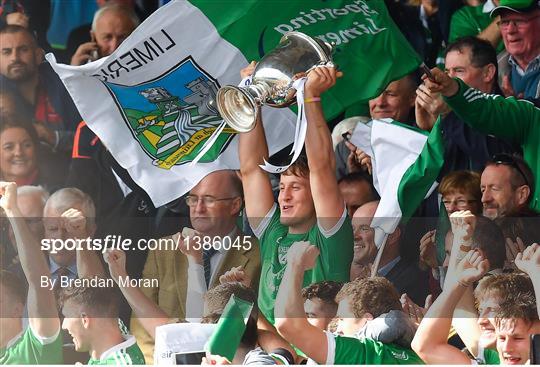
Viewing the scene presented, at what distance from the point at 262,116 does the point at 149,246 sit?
87 cm

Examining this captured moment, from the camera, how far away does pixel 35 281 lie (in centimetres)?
761

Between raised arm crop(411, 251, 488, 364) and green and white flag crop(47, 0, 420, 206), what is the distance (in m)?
0.99

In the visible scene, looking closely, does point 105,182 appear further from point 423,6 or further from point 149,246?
point 423,6

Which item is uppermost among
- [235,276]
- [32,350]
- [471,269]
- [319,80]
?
[319,80]

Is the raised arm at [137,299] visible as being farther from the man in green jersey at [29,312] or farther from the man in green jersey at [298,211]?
the man in green jersey at [298,211]

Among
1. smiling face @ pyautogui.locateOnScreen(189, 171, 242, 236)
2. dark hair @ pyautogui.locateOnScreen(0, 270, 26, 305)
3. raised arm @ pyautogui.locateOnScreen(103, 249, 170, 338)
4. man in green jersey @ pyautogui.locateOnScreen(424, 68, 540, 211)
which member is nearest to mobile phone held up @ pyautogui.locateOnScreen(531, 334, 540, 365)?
man in green jersey @ pyautogui.locateOnScreen(424, 68, 540, 211)

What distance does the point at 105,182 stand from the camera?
25.3 ft

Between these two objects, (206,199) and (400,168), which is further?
(206,199)

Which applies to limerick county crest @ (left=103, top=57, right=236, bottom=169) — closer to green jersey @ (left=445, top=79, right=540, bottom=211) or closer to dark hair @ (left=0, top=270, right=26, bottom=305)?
dark hair @ (left=0, top=270, right=26, bottom=305)

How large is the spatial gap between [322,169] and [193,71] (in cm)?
83

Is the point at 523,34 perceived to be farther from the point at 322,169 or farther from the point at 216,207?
the point at 216,207

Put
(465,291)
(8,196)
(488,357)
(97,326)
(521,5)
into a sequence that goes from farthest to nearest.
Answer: (8,196) < (97,326) < (521,5) < (465,291) < (488,357)

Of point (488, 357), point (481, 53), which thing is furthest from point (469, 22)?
point (488, 357)

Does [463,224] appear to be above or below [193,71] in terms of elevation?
below
